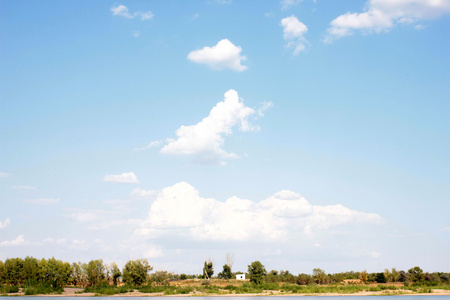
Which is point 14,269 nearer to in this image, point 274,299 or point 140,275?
point 140,275

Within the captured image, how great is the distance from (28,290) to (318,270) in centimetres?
7007

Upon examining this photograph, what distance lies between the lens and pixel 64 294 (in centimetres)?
9325

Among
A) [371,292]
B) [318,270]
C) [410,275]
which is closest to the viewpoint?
[371,292]

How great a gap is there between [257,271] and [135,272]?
1082 inches

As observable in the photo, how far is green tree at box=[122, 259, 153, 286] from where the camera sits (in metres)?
98.7

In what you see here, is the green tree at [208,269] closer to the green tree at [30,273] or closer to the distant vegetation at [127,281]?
the distant vegetation at [127,281]

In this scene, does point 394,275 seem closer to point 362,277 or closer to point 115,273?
point 362,277

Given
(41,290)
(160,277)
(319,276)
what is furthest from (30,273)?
(319,276)

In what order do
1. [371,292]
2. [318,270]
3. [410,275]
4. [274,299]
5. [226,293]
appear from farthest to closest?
1. [318,270]
2. [410,275]
3. [226,293]
4. [371,292]
5. [274,299]

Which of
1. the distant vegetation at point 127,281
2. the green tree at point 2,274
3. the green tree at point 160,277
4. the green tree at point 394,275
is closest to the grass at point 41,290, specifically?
the distant vegetation at point 127,281

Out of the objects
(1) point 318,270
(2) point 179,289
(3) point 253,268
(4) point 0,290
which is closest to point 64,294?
(4) point 0,290

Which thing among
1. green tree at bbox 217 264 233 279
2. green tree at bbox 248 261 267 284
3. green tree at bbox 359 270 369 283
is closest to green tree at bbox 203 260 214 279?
green tree at bbox 217 264 233 279

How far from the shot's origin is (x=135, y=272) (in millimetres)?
98625

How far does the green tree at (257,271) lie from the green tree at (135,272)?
22913mm
